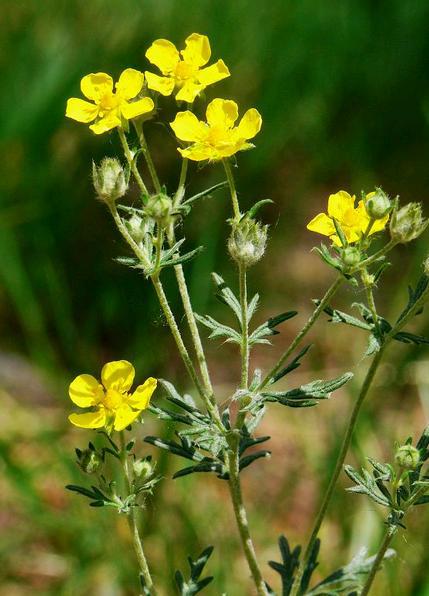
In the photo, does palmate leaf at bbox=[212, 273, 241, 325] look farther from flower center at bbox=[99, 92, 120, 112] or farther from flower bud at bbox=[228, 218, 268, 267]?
flower center at bbox=[99, 92, 120, 112]

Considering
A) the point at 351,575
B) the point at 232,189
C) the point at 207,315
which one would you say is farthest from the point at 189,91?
the point at 351,575

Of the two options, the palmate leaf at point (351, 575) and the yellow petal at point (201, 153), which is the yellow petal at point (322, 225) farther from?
the palmate leaf at point (351, 575)

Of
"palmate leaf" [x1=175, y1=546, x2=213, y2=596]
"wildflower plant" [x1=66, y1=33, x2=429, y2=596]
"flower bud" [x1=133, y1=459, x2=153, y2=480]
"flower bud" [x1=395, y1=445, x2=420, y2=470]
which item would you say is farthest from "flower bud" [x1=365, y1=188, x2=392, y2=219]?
"palmate leaf" [x1=175, y1=546, x2=213, y2=596]

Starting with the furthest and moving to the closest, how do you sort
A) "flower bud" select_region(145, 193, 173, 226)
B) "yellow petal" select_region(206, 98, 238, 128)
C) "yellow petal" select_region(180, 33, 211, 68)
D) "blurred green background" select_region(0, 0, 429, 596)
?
"blurred green background" select_region(0, 0, 429, 596)
"yellow petal" select_region(180, 33, 211, 68)
"yellow petal" select_region(206, 98, 238, 128)
"flower bud" select_region(145, 193, 173, 226)

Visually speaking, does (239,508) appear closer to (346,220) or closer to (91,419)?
(91,419)

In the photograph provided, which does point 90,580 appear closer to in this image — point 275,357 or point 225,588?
point 225,588
